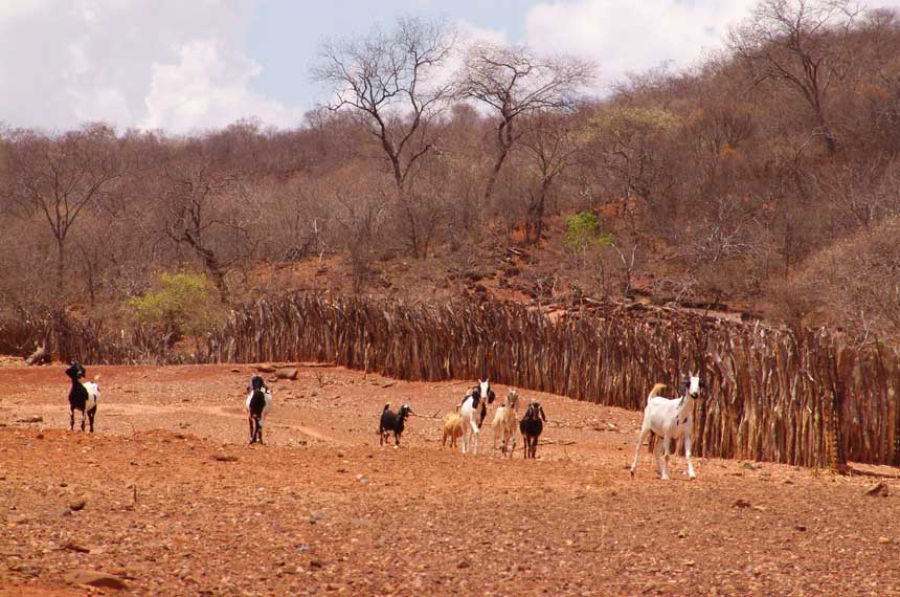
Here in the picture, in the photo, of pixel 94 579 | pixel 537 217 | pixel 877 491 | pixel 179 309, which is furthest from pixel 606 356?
pixel 537 217

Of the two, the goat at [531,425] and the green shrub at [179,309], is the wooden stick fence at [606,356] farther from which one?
the green shrub at [179,309]

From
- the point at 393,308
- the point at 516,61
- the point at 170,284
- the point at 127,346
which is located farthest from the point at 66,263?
the point at 393,308

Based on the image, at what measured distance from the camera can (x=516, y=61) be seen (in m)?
40.3

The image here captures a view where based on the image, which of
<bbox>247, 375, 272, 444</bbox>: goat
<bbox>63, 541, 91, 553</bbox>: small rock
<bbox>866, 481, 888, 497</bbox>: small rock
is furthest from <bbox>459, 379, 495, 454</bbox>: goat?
<bbox>63, 541, 91, 553</bbox>: small rock

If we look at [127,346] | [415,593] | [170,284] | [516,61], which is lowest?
[415,593]

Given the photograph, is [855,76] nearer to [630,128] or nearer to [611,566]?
[630,128]

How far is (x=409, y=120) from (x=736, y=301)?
27066mm

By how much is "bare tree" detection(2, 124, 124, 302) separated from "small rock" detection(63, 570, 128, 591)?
3607cm

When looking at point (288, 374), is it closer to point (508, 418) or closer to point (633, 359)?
point (633, 359)

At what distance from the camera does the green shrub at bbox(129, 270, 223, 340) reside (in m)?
29.0

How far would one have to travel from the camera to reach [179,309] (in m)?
29.4

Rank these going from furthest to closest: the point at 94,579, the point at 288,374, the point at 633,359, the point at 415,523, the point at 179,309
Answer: the point at 179,309 < the point at 288,374 < the point at 633,359 < the point at 415,523 < the point at 94,579

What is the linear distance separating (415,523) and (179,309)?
2348cm

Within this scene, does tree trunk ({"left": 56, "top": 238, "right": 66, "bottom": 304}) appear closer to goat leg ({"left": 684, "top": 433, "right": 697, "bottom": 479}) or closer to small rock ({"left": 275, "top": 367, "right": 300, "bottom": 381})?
small rock ({"left": 275, "top": 367, "right": 300, "bottom": 381})
